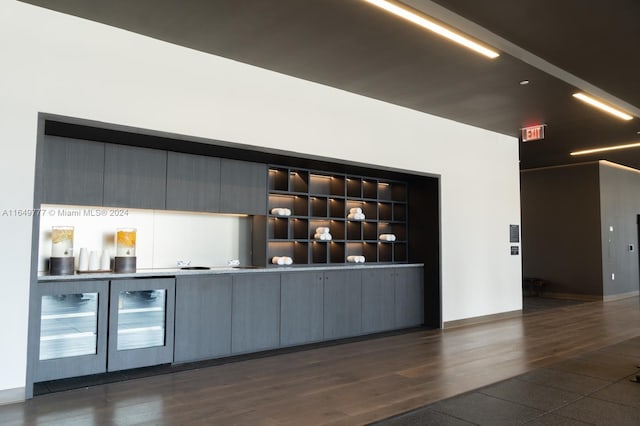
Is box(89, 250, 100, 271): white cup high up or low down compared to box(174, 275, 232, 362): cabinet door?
up

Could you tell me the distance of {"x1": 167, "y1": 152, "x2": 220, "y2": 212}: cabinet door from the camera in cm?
527

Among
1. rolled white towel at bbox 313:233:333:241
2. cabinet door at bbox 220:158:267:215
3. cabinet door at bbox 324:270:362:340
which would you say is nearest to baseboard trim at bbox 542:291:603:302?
cabinet door at bbox 324:270:362:340

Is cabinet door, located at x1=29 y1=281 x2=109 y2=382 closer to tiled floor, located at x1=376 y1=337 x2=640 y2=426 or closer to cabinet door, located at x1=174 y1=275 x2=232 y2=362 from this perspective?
cabinet door, located at x1=174 y1=275 x2=232 y2=362

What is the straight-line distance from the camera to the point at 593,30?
454 centimetres

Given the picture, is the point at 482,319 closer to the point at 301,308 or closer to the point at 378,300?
A: the point at 378,300

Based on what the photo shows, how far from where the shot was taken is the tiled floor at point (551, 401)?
3.54 meters

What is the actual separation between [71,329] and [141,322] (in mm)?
624

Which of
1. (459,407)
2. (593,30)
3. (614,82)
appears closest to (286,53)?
(593,30)

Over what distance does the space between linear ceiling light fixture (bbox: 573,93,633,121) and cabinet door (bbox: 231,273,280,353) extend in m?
4.50

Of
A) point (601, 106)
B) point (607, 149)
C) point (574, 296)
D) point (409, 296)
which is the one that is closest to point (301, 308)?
point (409, 296)

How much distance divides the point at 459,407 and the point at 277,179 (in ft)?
12.2

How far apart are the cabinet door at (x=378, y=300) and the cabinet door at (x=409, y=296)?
134mm

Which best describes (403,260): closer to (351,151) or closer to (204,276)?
(351,151)

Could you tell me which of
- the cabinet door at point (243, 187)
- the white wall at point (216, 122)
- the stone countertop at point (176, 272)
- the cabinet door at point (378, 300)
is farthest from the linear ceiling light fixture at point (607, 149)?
the cabinet door at point (243, 187)
